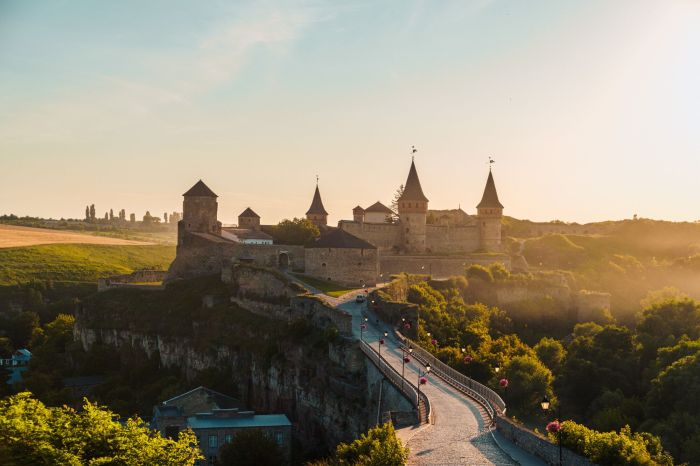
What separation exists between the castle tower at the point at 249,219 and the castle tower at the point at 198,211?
11.6m

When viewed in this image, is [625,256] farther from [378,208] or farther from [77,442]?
[77,442]

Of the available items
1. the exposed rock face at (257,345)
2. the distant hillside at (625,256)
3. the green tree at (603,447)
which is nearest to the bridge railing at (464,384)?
the exposed rock face at (257,345)

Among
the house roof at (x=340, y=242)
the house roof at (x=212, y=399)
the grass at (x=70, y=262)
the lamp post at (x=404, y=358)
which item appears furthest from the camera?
the grass at (x=70, y=262)

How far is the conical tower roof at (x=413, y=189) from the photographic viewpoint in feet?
265

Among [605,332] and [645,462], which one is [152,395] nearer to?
[605,332]

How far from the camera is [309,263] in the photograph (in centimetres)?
A: 6381

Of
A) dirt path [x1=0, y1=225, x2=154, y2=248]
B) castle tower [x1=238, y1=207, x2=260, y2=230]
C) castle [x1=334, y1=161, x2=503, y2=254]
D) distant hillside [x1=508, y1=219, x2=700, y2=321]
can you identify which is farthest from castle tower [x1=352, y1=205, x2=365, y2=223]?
dirt path [x1=0, y1=225, x2=154, y2=248]

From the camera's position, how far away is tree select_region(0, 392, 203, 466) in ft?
89.1

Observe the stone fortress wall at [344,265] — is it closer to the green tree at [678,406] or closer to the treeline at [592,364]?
the treeline at [592,364]

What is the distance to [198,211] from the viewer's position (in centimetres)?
7150

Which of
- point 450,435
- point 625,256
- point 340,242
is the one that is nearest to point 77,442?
point 450,435

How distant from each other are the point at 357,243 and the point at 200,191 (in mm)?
16728

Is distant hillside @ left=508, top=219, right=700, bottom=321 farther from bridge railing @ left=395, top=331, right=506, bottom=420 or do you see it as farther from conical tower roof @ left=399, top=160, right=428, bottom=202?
bridge railing @ left=395, top=331, right=506, bottom=420

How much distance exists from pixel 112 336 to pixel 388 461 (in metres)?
51.1
